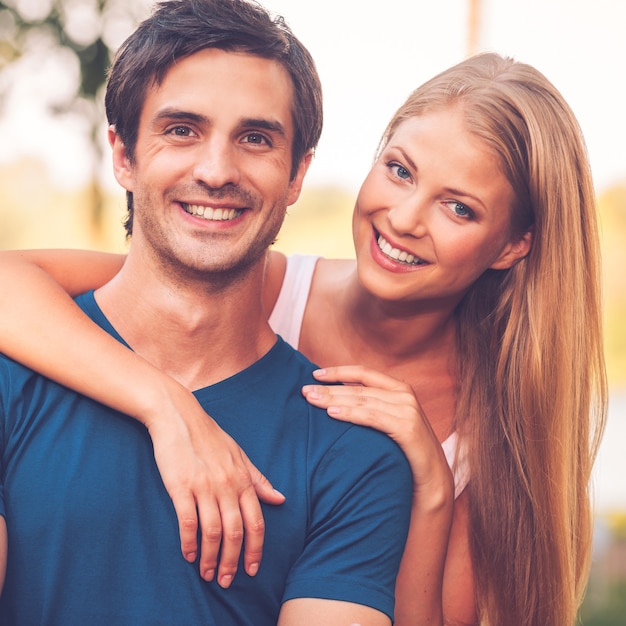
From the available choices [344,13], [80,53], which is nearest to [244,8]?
[80,53]

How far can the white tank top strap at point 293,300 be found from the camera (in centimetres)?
232

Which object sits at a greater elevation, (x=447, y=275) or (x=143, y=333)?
(x=447, y=275)

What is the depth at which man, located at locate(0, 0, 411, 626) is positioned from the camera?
59.6 inches

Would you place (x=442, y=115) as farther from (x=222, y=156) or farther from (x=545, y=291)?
(x=222, y=156)

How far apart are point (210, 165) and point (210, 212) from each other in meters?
0.08

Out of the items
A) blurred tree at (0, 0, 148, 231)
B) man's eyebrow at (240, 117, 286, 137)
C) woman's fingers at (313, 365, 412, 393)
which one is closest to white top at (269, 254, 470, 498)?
woman's fingers at (313, 365, 412, 393)

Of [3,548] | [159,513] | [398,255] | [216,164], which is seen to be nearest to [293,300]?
[398,255]

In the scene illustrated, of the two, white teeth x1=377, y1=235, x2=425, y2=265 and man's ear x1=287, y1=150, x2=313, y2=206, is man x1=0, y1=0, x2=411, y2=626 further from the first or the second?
white teeth x1=377, y1=235, x2=425, y2=265

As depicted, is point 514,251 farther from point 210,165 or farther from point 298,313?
point 210,165

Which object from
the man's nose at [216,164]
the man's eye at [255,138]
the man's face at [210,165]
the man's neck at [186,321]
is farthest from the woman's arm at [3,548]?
the man's eye at [255,138]

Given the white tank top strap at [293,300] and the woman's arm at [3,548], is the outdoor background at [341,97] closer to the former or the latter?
the white tank top strap at [293,300]

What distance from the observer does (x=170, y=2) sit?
180 cm

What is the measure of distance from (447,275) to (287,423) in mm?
556

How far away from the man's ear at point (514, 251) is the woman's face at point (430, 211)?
5 centimetres
